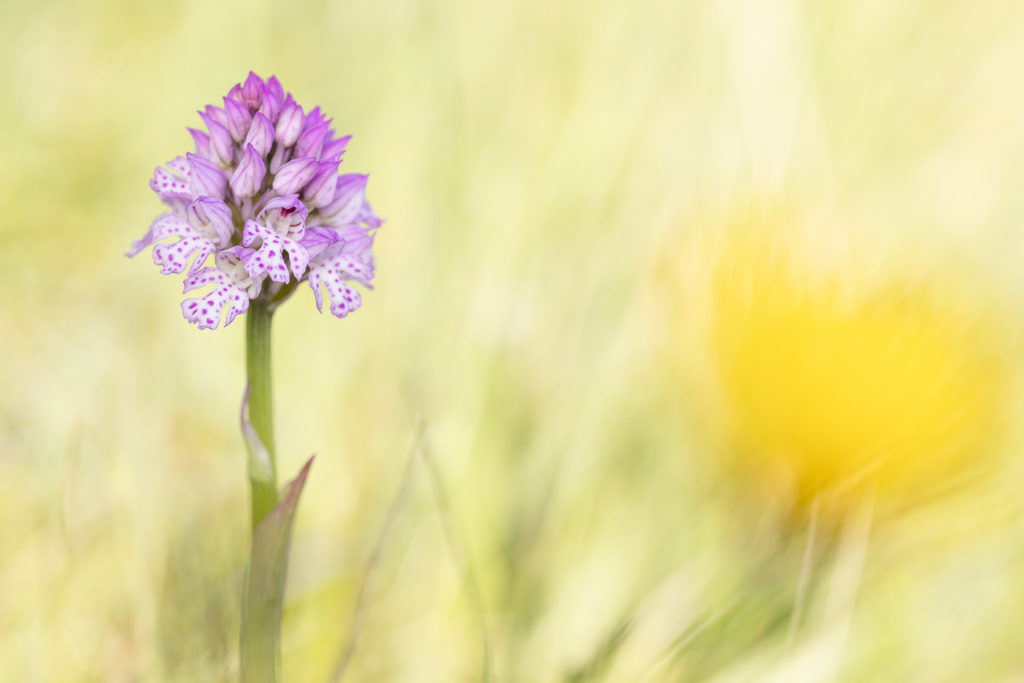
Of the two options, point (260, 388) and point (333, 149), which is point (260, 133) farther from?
point (260, 388)

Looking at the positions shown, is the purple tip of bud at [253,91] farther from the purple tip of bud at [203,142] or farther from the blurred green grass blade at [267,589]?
the blurred green grass blade at [267,589]

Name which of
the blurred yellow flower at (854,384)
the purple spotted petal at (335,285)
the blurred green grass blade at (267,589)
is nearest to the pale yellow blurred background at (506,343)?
the blurred yellow flower at (854,384)

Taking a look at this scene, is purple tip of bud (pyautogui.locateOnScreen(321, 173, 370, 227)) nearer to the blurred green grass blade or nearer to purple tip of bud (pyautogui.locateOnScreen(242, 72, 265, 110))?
purple tip of bud (pyautogui.locateOnScreen(242, 72, 265, 110))

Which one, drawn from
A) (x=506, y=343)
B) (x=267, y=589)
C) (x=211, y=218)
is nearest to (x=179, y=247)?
(x=211, y=218)

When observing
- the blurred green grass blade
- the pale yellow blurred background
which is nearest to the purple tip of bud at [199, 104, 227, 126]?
the blurred green grass blade

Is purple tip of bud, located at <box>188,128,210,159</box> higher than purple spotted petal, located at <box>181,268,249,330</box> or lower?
higher

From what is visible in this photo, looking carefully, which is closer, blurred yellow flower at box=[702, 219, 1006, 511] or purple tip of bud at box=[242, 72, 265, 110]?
purple tip of bud at box=[242, 72, 265, 110]
